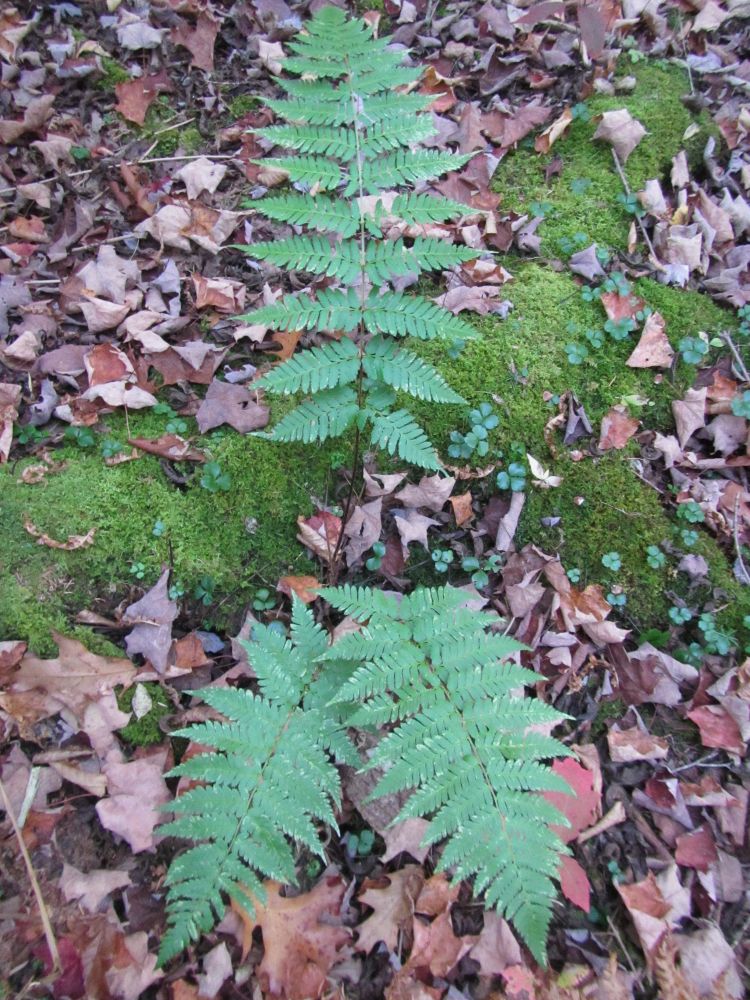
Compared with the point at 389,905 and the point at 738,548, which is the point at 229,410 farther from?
the point at 738,548

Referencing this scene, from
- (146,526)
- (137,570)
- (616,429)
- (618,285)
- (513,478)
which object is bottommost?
(137,570)

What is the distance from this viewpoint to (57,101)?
4.47 metres

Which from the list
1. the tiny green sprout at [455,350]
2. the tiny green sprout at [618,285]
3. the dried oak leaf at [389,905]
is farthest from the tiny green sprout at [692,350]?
the dried oak leaf at [389,905]

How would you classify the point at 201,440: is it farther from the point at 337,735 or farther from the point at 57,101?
the point at 57,101

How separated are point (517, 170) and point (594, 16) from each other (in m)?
1.38

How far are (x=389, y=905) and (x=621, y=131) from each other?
4567 mm

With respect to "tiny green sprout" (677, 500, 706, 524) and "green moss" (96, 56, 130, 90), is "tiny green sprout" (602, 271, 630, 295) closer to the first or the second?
"tiny green sprout" (677, 500, 706, 524)

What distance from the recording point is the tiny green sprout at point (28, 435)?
3373 millimetres

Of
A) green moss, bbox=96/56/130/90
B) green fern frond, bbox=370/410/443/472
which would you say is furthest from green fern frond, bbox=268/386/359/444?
green moss, bbox=96/56/130/90

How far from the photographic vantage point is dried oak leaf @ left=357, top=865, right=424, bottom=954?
99.7 inches

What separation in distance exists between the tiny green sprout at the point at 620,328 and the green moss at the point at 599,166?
0.61 meters

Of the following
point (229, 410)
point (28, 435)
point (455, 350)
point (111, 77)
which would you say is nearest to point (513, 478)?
point (455, 350)

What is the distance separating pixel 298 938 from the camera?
2.49m

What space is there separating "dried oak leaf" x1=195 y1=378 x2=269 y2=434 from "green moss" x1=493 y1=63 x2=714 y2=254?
80.9 inches
